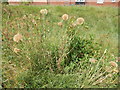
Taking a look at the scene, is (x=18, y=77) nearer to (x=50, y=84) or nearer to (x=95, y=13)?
(x=50, y=84)

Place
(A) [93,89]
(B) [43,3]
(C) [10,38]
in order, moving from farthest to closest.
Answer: (B) [43,3] → (C) [10,38] → (A) [93,89]

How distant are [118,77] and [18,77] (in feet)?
3.60

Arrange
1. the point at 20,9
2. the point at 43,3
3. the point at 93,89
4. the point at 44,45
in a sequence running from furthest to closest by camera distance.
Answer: the point at 43,3
the point at 20,9
the point at 44,45
the point at 93,89

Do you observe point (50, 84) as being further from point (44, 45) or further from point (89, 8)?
point (89, 8)

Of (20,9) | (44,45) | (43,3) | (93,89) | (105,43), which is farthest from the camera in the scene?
(43,3)

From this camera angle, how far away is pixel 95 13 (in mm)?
5684

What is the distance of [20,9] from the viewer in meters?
5.17

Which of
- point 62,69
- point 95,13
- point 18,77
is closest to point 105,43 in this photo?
point 62,69

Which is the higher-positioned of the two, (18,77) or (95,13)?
(95,13)

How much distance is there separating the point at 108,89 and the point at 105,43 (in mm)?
1616

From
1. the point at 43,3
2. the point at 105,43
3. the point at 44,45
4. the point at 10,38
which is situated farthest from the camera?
the point at 43,3

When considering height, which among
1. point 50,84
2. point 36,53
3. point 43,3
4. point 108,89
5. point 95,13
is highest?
point 43,3

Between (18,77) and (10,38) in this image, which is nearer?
(18,77)

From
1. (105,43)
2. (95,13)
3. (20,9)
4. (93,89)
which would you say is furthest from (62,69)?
(95,13)
